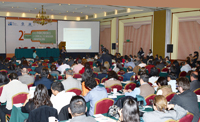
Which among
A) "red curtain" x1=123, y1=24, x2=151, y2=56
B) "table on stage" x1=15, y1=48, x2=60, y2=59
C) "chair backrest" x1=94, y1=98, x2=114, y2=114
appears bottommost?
"chair backrest" x1=94, y1=98, x2=114, y2=114

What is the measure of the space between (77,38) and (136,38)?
5951mm

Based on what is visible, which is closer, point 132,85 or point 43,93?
point 43,93

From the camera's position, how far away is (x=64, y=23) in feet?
72.2

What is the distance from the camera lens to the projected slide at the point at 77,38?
2211 centimetres

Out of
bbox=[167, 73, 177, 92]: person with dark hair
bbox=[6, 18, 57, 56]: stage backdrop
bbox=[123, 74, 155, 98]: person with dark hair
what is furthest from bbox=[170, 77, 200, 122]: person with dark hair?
Answer: bbox=[6, 18, 57, 56]: stage backdrop

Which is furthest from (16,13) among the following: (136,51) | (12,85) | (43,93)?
(43,93)

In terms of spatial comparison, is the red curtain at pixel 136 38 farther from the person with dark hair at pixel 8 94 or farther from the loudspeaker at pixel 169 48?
the person with dark hair at pixel 8 94

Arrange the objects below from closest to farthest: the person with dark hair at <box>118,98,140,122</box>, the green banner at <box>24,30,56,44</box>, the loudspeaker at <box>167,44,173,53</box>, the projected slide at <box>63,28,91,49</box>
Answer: the person with dark hair at <box>118,98,140,122</box> < the loudspeaker at <box>167,44,173,53</box> < the projected slide at <box>63,28,91,49</box> < the green banner at <box>24,30,56,44</box>

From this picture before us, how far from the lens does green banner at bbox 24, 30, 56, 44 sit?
76.1 ft

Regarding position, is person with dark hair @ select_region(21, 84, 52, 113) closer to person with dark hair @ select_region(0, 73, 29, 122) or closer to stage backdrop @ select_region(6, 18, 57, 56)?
person with dark hair @ select_region(0, 73, 29, 122)

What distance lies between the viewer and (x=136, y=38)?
20.5m

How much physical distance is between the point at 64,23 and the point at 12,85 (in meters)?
17.7

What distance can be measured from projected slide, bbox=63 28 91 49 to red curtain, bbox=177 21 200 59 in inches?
375

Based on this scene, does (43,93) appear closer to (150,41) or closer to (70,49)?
(150,41)
